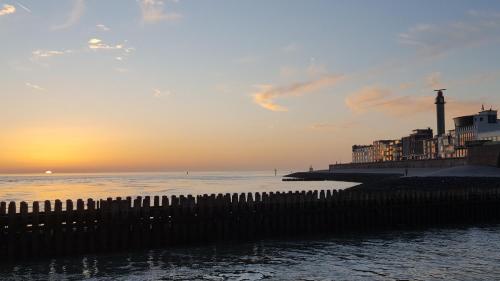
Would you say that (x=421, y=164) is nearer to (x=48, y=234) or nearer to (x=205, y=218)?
(x=205, y=218)

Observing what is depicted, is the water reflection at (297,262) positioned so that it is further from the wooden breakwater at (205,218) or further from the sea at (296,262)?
the wooden breakwater at (205,218)

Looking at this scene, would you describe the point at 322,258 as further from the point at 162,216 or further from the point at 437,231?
the point at 437,231

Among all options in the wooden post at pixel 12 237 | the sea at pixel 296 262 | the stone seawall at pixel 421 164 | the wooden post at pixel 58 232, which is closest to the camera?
the sea at pixel 296 262

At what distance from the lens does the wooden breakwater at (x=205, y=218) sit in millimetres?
22031

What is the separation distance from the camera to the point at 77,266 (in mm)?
20406

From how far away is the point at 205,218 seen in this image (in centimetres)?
2595

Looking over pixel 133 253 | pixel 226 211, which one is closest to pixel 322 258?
pixel 226 211

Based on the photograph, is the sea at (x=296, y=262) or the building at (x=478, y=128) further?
the building at (x=478, y=128)

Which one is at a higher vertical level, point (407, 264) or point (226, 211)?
point (226, 211)

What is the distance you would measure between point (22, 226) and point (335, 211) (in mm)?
16651

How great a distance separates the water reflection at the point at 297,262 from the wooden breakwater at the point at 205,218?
1020 millimetres

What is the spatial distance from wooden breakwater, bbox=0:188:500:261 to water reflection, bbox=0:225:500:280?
102 centimetres

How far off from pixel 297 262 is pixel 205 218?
655 centimetres

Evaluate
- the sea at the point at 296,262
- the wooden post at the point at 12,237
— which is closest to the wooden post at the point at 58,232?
the sea at the point at 296,262
